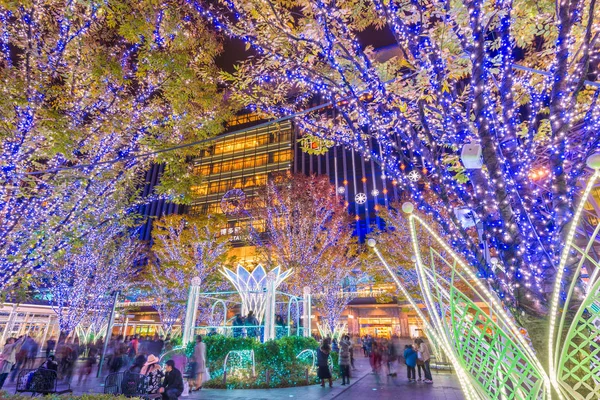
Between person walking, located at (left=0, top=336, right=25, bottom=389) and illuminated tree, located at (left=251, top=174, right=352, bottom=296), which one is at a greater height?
illuminated tree, located at (left=251, top=174, right=352, bottom=296)

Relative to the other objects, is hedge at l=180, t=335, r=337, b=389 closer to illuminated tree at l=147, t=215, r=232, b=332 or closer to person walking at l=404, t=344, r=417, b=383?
person walking at l=404, t=344, r=417, b=383

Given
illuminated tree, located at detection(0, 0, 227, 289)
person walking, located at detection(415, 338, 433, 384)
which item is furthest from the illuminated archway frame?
person walking, located at detection(415, 338, 433, 384)

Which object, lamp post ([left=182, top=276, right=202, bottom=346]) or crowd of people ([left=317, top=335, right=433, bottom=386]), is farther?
lamp post ([left=182, top=276, right=202, bottom=346])

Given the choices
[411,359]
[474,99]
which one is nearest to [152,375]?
[474,99]

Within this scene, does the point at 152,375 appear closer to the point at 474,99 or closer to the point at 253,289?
the point at 253,289

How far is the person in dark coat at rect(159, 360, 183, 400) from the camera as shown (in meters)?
5.68

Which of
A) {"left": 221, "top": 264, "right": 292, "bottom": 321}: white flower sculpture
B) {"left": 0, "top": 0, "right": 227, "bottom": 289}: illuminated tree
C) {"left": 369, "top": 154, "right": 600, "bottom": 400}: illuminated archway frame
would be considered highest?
{"left": 0, "top": 0, "right": 227, "bottom": 289}: illuminated tree

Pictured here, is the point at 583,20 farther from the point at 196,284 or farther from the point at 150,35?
the point at 196,284

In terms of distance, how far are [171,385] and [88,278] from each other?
58.5 feet

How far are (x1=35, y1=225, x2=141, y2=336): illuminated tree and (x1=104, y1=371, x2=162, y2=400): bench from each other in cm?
1169

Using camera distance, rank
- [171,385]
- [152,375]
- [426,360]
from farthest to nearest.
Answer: [426,360] < [152,375] < [171,385]

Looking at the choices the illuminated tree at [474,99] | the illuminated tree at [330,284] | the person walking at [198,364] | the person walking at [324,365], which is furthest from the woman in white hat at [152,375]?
the illuminated tree at [330,284]

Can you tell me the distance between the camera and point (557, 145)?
9.61 feet

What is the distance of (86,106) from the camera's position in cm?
672
